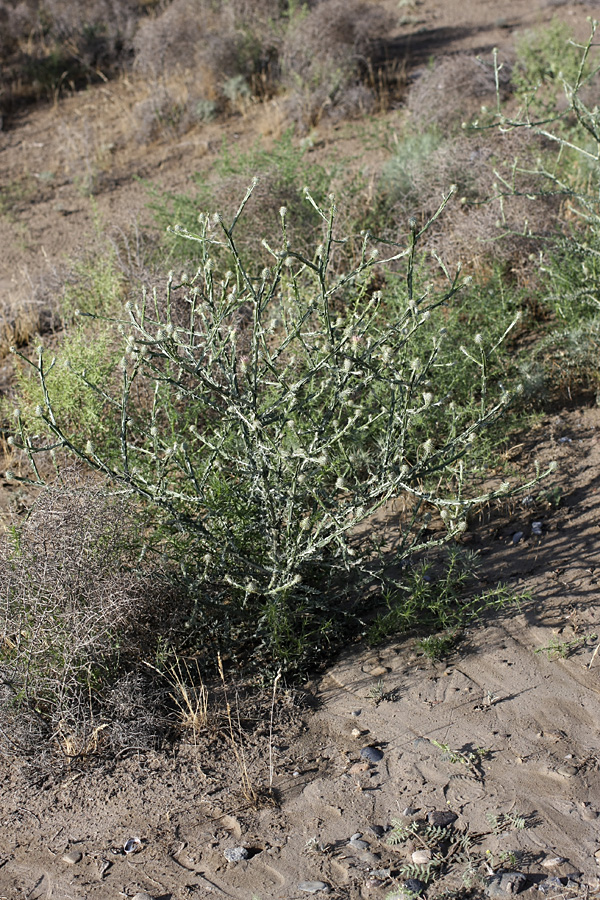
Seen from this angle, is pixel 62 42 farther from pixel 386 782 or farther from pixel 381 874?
pixel 381 874

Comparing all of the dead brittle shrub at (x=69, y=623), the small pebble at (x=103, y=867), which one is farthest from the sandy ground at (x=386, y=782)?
the dead brittle shrub at (x=69, y=623)

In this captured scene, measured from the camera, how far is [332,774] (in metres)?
3.02

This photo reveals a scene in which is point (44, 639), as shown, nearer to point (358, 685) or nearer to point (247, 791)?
point (247, 791)

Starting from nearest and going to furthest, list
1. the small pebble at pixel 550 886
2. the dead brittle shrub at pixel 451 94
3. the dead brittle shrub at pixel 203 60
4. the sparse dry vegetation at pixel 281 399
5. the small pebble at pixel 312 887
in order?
the small pebble at pixel 550 886, the small pebble at pixel 312 887, the sparse dry vegetation at pixel 281 399, the dead brittle shrub at pixel 451 94, the dead brittle shrub at pixel 203 60

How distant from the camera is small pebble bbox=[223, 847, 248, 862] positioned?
273cm

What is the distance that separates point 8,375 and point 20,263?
2324mm

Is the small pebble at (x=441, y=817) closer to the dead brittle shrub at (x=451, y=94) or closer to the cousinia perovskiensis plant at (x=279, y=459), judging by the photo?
the cousinia perovskiensis plant at (x=279, y=459)

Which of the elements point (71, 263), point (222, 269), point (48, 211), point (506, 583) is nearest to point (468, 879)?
point (506, 583)

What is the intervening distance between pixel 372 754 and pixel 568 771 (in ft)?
2.27

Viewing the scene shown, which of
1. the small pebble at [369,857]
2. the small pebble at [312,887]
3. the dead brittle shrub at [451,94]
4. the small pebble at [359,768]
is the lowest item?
the small pebble at [359,768]

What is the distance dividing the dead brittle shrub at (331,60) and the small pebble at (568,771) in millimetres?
8445

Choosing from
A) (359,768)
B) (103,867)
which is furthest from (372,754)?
(103,867)

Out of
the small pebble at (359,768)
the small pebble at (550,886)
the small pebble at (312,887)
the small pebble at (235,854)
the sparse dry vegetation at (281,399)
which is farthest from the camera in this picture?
the sparse dry vegetation at (281,399)

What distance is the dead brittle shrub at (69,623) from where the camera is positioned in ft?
10.4
